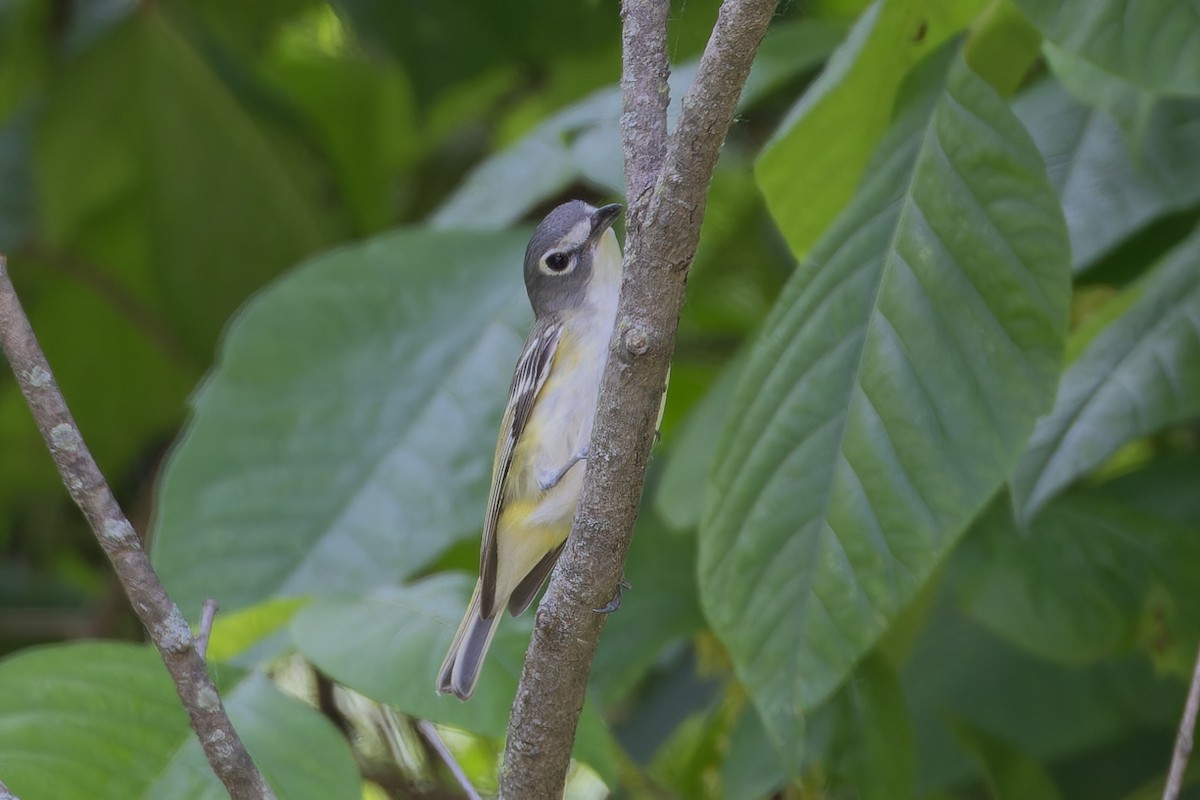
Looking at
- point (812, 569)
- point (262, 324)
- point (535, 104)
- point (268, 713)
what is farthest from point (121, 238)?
point (812, 569)

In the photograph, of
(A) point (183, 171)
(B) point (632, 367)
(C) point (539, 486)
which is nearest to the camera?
(B) point (632, 367)

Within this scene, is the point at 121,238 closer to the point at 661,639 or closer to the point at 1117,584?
the point at 661,639

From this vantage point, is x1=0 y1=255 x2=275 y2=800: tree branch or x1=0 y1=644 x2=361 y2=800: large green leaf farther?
x1=0 y1=644 x2=361 y2=800: large green leaf

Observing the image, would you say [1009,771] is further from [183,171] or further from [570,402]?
[183,171]

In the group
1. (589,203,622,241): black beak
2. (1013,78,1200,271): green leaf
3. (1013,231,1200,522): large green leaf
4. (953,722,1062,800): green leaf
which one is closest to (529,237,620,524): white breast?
(589,203,622,241): black beak

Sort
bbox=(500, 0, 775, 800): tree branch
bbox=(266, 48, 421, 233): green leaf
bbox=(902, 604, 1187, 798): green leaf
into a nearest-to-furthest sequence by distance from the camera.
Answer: bbox=(500, 0, 775, 800): tree branch, bbox=(902, 604, 1187, 798): green leaf, bbox=(266, 48, 421, 233): green leaf

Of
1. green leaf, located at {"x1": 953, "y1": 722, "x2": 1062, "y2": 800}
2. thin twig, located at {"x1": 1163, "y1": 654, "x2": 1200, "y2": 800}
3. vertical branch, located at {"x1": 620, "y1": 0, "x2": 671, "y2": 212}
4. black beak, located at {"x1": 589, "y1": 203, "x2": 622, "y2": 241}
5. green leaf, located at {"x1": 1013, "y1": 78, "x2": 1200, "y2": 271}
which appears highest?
vertical branch, located at {"x1": 620, "y1": 0, "x2": 671, "y2": 212}

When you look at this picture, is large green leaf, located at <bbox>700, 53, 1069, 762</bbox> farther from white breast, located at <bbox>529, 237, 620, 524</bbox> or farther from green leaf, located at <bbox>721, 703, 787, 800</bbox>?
green leaf, located at <bbox>721, 703, 787, 800</bbox>

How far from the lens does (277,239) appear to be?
14.1ft

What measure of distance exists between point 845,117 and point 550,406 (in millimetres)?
780

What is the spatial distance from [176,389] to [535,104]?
1795 millimetres

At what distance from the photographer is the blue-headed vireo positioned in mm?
2426

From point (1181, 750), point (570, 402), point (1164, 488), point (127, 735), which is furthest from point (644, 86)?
point (1164, 488)

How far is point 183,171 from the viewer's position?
4277 millimetres
